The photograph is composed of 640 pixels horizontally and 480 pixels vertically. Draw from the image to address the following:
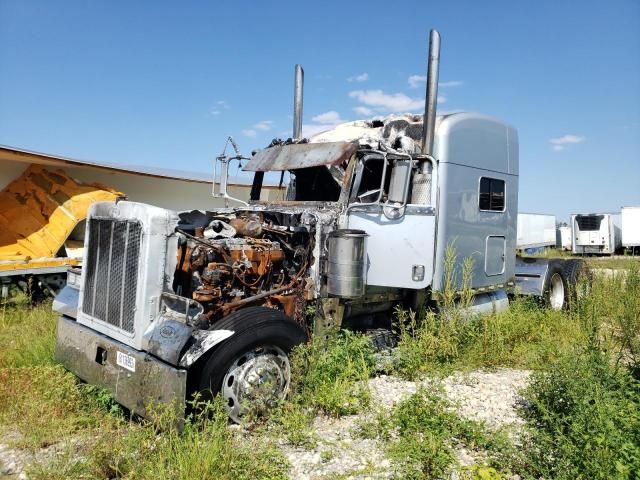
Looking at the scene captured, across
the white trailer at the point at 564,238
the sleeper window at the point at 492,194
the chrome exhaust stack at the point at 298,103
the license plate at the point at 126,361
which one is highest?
the chrome exhaust stack at the point at 298,103

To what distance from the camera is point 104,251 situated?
13.6ft

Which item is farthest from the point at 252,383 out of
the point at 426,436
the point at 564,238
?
the point at 564,238

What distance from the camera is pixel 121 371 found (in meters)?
3.74

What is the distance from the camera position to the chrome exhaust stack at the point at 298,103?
7266 mm

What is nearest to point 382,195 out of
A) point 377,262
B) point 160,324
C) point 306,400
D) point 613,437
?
point 377,262

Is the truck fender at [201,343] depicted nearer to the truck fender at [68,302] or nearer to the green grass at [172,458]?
the green grass at [172,458]

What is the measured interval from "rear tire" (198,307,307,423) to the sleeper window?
3370 millimetres

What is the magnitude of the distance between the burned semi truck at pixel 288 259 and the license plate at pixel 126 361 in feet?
0.04

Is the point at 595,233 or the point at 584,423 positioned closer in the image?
the point at 584,423

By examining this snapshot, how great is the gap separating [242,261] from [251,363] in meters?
0.95

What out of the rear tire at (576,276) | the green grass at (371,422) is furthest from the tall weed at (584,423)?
the rear tire at (576,276)

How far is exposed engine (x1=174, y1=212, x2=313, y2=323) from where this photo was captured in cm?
404

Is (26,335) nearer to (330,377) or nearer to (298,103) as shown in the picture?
(330,377)

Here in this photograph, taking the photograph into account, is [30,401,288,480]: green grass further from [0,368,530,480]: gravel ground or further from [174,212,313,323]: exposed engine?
[174,212,313,323]: exposed engine
